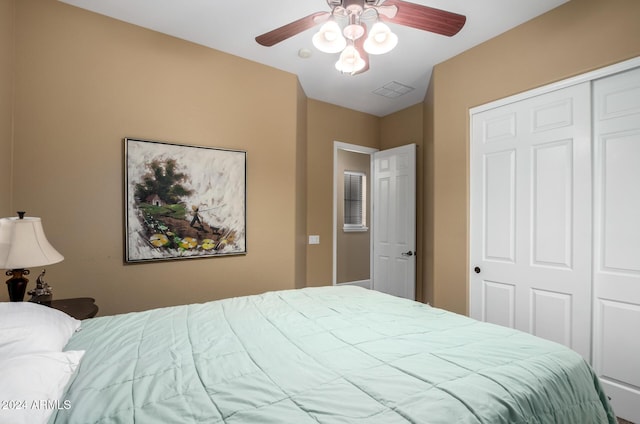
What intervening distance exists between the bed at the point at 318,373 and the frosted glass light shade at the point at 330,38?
1.51 metres

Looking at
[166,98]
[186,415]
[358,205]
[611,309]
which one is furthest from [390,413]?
[358,205]

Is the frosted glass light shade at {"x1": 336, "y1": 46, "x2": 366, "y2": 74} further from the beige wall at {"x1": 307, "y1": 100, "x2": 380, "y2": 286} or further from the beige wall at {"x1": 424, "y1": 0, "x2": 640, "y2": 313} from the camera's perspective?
the beige wall at {"x1": 307, "y1": 100, "x2": 380, "y2": 286}

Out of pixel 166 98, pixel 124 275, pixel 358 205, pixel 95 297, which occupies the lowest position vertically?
pixel 95 297

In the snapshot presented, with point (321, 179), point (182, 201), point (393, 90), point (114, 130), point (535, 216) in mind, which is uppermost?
point (393, 90)

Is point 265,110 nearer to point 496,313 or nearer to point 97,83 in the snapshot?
point 97,83

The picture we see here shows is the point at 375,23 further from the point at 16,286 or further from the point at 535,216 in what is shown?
the point at 16,286

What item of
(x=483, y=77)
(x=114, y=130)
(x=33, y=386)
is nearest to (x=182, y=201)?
(x=114, y=130)

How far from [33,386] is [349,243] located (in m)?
4.81

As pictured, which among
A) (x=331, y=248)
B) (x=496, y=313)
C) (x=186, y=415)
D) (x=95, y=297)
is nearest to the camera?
(x=186, y=415)

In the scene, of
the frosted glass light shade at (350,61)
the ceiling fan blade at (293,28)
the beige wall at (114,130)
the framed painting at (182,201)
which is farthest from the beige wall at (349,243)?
the ceiling fan blade at (293,28)

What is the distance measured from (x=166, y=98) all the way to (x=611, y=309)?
368 centimetres

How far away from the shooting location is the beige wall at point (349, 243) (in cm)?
526

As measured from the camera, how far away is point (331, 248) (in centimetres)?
409

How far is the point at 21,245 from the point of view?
161cm
